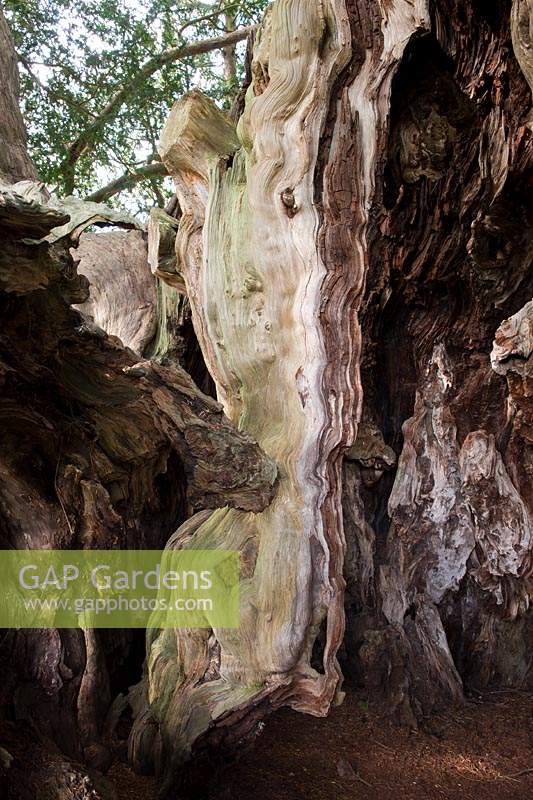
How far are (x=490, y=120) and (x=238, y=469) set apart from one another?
4.63 ft

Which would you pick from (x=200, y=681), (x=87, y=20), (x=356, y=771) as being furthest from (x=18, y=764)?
(x=87, y=20)

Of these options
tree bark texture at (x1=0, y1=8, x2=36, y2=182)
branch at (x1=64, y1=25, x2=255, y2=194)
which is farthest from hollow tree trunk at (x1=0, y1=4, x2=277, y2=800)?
branch at (x1=64, y1=25, x2=255, y2=194)

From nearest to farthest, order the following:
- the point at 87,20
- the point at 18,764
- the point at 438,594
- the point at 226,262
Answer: the point at 18,764 < the point at 226,262 < the point at 438,594 < the point at 87,20

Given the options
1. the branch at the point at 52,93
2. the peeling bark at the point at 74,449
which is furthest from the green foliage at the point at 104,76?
the peeling bark at the point at 74,449

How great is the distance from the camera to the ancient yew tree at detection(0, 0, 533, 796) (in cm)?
222

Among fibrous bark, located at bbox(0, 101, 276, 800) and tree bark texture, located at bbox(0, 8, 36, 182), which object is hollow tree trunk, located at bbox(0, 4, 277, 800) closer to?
fibrous bark, located at bbox(0, 101, 276, 800)

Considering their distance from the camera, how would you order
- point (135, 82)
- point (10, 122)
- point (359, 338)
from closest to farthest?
point (359, 338) < point (10, 122) < point (135, 82)

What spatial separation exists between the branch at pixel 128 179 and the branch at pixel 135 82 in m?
0.28

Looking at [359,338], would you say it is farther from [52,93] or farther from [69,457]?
[52,93]

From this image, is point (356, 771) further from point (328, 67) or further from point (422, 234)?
point (328, 67)

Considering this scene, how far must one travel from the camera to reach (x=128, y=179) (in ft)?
16.1

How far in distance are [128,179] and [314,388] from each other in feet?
10.1

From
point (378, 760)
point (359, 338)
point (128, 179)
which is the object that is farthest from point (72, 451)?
point (128, 179)

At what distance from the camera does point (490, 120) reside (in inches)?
97.2
